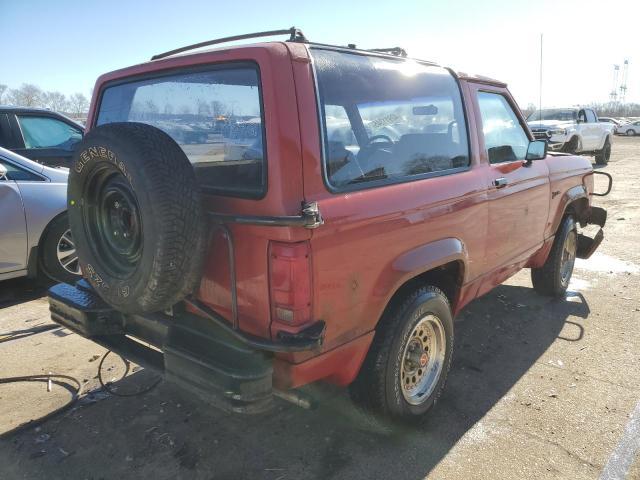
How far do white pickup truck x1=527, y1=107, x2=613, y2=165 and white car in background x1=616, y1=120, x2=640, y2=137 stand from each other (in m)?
27.9

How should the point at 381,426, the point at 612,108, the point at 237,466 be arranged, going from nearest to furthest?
the point at 237,466
the point at 381,426
the point at 612,108

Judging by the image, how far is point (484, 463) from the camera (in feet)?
8.36

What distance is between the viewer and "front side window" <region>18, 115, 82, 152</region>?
6227 millimetres

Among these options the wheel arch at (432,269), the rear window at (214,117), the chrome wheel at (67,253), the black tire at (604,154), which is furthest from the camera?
the black tire at (604,154)

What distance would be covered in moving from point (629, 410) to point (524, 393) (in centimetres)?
59

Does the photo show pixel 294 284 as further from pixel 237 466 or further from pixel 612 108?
pixel 612 108

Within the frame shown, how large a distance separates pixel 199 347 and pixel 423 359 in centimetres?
134

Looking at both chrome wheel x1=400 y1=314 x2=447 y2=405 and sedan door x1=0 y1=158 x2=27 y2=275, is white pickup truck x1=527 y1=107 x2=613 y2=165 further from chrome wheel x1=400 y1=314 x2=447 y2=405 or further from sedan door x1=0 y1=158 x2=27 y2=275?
sedan door x1=0 y1=158 x2=27 y2=275

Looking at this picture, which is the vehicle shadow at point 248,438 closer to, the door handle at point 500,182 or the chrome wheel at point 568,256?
the door handle at point 500,182

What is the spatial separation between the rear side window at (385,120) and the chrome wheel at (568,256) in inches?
95.0

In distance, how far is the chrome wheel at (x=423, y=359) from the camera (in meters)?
2.79

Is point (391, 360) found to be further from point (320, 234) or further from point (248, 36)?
point (248, 36)

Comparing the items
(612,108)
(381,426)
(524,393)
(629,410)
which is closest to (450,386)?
(524,393)

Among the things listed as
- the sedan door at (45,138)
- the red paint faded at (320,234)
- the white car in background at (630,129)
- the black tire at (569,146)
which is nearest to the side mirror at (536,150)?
the red paint faded at (320,234)
